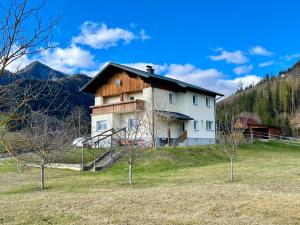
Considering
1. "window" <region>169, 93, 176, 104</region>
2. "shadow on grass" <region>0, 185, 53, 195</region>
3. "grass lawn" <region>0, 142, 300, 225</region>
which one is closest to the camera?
"grass lawn" <region>0, 142, 300, 225</region>

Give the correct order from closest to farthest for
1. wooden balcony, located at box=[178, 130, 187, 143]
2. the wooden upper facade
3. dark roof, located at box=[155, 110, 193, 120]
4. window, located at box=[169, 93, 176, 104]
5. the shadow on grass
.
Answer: the shadow on grass → dark roof, located at box=[155, 110, 193, 120] → the wooden upper facade → wooden balcony, located at box=[178, 130, 187, 143] → window, located at box=[169, 93, 176, 104]

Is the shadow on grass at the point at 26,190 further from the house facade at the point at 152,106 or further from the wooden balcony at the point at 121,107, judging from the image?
the wooden balcony at the point at 121,107

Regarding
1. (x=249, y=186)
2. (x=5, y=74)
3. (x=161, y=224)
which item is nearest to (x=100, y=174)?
(x=249, y=186)

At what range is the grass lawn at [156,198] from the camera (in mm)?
10453

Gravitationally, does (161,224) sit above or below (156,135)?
below

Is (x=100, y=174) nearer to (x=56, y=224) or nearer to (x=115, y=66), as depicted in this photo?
(x=56, y=224)

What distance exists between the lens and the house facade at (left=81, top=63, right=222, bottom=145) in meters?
37.8

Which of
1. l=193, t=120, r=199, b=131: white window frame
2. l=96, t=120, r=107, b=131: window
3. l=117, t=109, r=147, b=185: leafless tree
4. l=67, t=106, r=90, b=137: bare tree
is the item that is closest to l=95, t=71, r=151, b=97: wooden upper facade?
l=117, t=109, r=147, b=185: leafless tree

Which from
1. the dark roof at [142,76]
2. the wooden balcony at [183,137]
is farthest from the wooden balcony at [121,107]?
the wooden balcony at [183,137]

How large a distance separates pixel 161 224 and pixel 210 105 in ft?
121

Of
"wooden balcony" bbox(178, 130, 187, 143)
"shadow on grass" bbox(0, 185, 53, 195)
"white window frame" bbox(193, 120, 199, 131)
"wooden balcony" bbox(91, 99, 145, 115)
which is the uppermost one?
"wooden balcony" bbox(91, 99, 145, 115)

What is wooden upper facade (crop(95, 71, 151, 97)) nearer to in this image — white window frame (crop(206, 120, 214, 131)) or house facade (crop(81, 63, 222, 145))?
house facade (crop(81, 63, 222, 145))

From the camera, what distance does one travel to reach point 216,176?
20438 millimetres

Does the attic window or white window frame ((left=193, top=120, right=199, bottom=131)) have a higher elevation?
the attic window
